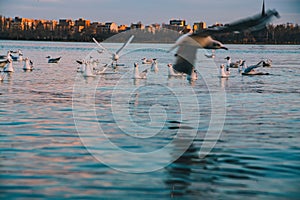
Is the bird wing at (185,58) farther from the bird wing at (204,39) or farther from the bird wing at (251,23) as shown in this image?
the bird wing at (251,23)

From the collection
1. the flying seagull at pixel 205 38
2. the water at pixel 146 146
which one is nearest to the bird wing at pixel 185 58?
the flying seagull at pixel 205 38

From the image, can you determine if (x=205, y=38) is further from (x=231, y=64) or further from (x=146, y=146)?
(x=231, y=64)

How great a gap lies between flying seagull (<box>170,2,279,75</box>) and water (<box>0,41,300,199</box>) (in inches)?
58.8

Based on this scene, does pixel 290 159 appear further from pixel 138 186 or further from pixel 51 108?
pixel 51 108

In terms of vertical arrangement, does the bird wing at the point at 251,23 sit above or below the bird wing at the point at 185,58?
above

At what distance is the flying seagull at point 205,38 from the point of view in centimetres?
902

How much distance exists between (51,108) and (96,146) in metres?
5.29

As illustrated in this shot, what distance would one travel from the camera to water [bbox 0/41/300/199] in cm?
705

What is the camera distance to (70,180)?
24.0ft

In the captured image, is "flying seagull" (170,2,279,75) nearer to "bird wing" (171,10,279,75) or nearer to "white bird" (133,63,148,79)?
"bird wing" (171,10,279,75)

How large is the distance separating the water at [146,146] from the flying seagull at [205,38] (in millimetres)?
1493

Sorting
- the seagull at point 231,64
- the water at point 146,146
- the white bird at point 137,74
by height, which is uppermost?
the seagull at point 231,64

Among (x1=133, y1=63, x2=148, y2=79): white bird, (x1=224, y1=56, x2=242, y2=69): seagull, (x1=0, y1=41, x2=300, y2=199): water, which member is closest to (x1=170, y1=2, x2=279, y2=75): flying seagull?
(x1=0, y1=41, x2=300, y2=199): water

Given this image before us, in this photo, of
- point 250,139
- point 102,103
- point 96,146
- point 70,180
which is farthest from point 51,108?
point 70,180
